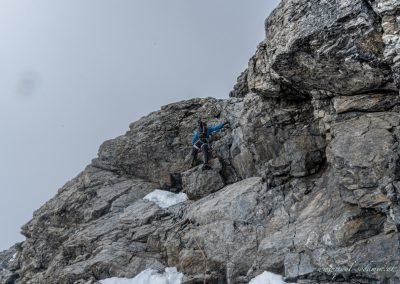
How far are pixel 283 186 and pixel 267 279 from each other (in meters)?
5.01

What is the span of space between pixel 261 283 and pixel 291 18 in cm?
1124

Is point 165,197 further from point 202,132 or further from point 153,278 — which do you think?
point 153,278

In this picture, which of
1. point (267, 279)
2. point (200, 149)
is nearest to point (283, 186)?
point (267, 279)

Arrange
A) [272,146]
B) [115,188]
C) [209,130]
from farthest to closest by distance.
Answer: [115,188] → [209,130] → [272,146]

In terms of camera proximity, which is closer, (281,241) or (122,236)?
(281,241)

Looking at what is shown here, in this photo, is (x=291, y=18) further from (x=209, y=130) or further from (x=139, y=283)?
(x=139, y=283)

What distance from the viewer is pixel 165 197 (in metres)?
26.7

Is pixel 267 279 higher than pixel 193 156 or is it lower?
lower

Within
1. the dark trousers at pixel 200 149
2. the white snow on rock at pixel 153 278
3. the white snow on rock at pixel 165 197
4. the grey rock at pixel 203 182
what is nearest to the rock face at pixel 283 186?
the grey rock at pixel 203 182

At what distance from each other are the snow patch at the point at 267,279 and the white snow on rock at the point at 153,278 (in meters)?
4.62

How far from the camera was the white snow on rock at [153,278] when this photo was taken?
1916 centimetres

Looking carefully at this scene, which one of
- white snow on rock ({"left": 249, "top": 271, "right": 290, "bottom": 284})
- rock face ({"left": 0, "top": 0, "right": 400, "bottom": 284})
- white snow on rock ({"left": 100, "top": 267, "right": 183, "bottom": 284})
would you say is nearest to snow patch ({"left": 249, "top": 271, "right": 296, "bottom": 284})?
white snow on rock ({"left": 249, "top": 271, "right": 290, "bottom": 284})

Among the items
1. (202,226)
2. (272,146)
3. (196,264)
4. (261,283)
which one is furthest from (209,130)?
(261,283)

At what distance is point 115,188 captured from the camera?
95.5 ft
